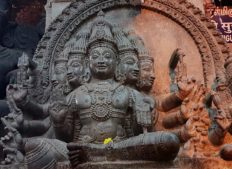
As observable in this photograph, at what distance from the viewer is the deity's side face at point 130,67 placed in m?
5.61

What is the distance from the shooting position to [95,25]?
590 cm

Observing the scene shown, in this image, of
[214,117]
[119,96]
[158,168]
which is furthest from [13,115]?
[214,117]

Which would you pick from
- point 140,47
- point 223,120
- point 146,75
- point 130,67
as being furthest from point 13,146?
point 223,120

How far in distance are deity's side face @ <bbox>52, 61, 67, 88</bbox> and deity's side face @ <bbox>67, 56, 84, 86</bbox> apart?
0.10 m

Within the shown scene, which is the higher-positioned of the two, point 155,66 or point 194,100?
point 155,66

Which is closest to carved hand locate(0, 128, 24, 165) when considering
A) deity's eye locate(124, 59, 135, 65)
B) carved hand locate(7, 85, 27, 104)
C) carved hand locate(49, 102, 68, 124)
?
carved hand locate(7, 85, 27, 104)

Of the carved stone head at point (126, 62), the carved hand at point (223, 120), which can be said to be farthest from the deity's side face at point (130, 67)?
the carved hand at point (223, 120)

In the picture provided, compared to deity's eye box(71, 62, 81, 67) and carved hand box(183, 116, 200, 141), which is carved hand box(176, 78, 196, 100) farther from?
deity's eye box(71, 62, 81, 67)

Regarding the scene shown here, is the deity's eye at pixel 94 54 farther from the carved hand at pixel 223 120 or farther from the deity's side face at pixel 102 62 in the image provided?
the carved hand at pixel 223 120

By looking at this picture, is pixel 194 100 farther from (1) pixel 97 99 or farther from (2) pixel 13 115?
(2) pixel 13 115

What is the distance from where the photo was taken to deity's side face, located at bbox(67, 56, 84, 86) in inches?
221

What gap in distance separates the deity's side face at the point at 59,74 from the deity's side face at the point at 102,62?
0.37 metres

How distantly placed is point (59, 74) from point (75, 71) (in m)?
0.25

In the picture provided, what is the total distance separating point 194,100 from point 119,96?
0.90m
